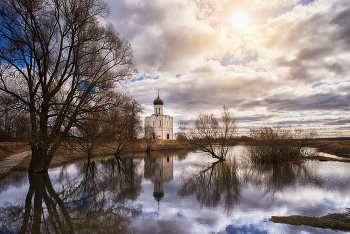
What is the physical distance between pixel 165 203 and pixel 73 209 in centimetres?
303

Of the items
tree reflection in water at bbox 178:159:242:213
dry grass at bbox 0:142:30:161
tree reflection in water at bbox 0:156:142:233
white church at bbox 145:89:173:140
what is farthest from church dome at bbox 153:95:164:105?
tree reflection in water at bbox 0:156:142:233

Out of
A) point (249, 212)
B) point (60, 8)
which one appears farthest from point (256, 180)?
point (60, 8)

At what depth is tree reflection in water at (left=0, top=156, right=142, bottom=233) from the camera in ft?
16.4

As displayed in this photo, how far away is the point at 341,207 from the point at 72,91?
1315cm

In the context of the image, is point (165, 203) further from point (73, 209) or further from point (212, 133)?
point (212, 133)

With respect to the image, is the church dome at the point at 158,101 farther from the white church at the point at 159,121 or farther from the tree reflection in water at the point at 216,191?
the tree reflection in water at the point at 216,191

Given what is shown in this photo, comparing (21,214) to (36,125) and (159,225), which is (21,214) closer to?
(159,225)

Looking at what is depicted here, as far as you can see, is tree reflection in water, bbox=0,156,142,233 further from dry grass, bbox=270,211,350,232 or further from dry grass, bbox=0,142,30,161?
dry grass, bbox=270,211,350,232

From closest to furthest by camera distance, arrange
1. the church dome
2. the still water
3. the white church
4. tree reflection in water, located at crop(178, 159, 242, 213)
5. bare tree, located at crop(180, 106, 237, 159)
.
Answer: the still water
tree reflection in water, located at crop(178, 159, 242, 213)
bare tree, located at crop(180, 106, 237, 159)
the white church
the church dome

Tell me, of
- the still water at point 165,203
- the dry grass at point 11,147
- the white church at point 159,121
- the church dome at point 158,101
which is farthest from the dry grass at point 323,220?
the church dome at point 158,101

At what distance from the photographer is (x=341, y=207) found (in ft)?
21.0

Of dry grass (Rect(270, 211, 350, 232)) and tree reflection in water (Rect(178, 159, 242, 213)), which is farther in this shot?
tree reflection in water (Rect(178, 159, 242, 213))

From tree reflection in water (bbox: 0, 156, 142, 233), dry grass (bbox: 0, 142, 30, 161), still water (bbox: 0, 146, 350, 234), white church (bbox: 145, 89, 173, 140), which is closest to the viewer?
tree reflection in water (bbox: 0, 156, 142, 233)

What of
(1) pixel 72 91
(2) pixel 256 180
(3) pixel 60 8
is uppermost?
(3) pixel 60 8
